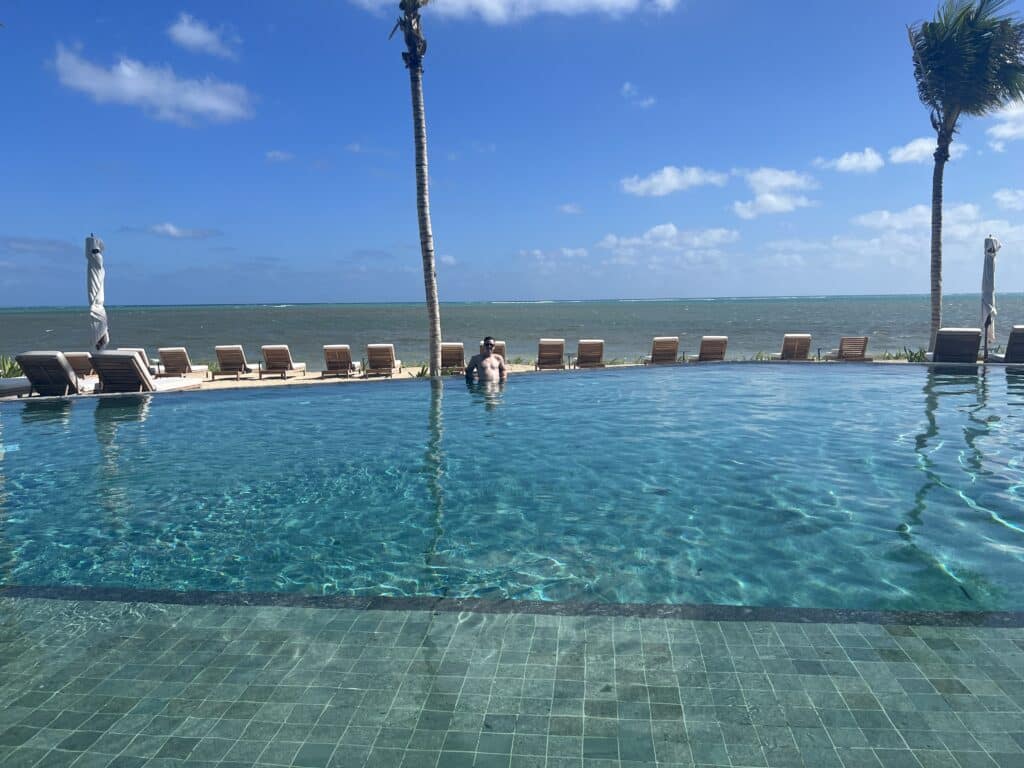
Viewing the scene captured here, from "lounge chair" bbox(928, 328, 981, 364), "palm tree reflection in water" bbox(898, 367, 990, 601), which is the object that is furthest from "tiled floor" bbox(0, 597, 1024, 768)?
"lounge chair" bbox(928, 328, 981, 364)

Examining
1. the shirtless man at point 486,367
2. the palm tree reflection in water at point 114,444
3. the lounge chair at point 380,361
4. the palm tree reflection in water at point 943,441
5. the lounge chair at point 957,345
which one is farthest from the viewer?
the lounge chair at point 380,361

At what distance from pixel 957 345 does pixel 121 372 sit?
68.4ft

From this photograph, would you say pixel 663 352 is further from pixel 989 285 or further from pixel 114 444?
pixel 114 444

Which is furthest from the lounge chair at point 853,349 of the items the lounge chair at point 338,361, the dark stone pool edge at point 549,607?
the dark stone pool edge at point 549,607

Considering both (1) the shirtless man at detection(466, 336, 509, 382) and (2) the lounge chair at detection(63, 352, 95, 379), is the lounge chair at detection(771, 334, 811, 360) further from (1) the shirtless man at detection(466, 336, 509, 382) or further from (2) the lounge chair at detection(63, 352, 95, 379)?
(2) the lounge chair at detection(63, 352, 95, 379)

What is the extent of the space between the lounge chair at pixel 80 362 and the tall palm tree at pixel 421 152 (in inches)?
339

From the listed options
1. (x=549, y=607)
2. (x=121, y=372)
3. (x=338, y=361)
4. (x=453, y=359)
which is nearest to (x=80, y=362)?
(x=121, y=372)

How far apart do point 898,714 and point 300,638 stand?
10.7 feet

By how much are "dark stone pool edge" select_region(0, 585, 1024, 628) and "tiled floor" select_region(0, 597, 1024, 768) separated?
102mm

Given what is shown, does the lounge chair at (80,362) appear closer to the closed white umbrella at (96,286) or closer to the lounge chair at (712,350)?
the closed white umbrella at (96,286)

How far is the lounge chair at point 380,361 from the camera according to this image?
700 inches

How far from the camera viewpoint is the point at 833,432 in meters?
10.1

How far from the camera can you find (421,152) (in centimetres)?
1747

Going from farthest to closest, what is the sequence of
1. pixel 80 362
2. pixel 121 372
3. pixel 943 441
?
pixel 80 362 < pixel 121 372 < pixel 943 441
